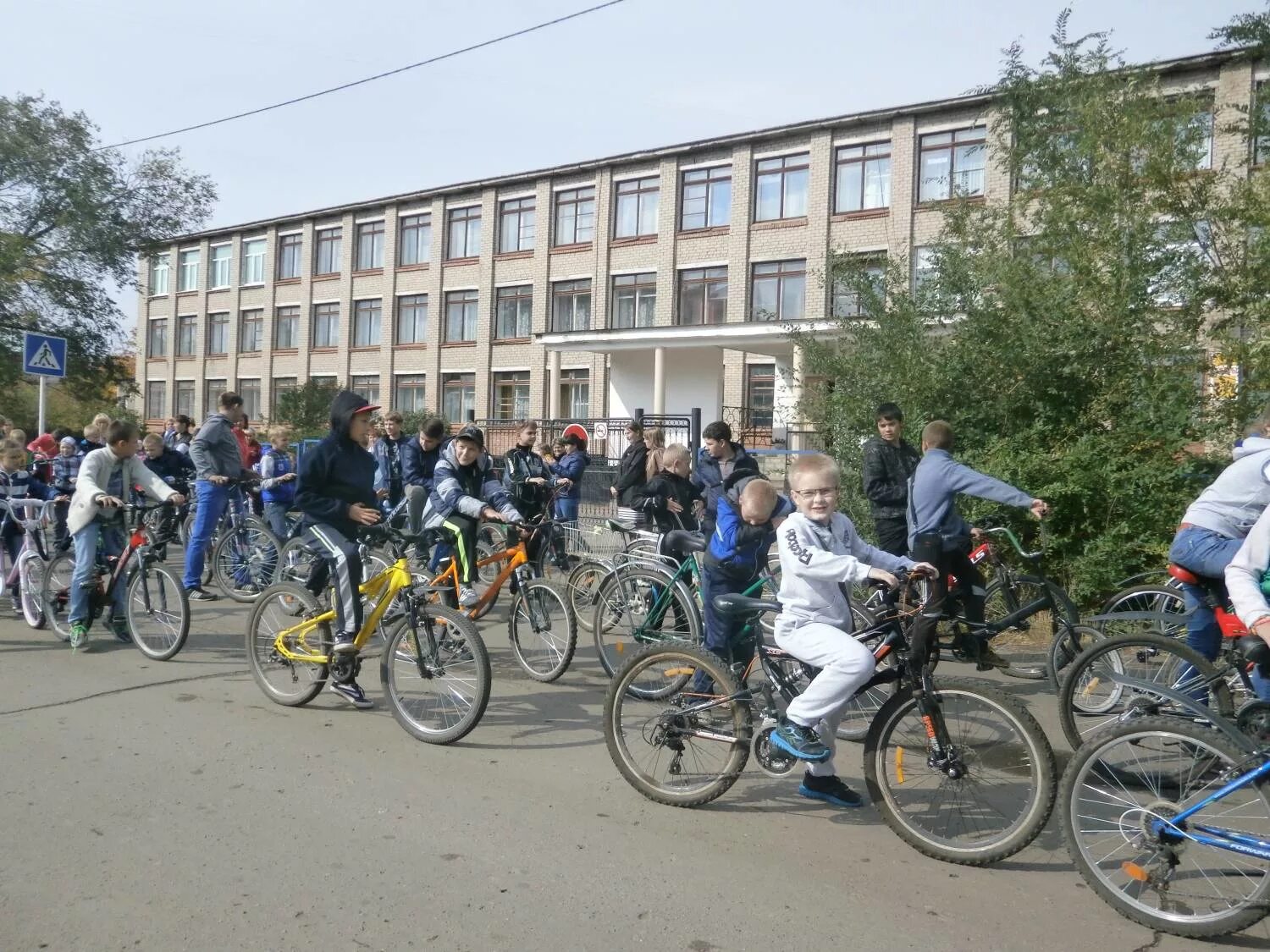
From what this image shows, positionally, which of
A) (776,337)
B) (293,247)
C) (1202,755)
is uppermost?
(293,247)

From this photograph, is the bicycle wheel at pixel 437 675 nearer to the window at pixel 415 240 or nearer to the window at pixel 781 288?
the window at pixel 781 288

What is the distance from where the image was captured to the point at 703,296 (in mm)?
34094

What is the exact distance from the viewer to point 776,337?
28078mm

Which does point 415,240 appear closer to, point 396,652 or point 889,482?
point 889,482

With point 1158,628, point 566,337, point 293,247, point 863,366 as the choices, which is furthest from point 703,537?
point 293,247

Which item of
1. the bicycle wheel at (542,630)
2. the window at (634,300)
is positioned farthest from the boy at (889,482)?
the window at (634,300)

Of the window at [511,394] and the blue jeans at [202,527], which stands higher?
the window at [511,394]

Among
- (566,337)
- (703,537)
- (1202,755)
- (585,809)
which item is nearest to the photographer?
(1202,755)

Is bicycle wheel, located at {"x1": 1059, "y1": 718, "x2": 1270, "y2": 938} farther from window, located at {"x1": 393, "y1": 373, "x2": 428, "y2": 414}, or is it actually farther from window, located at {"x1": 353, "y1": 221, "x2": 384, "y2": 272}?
window, located at {"x1": 353, "y1": 221, "x2": 384, "y2": 272}

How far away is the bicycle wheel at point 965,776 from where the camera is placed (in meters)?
4.18

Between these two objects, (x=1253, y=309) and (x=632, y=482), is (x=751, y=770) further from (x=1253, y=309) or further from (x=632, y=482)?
(x=1253, y=309)

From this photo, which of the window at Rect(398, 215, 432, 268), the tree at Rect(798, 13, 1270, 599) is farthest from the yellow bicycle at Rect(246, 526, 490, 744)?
the window at Rect(398, 215, 432, 268)

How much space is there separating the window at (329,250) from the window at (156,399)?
1232cm

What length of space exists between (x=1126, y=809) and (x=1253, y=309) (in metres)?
7.69
